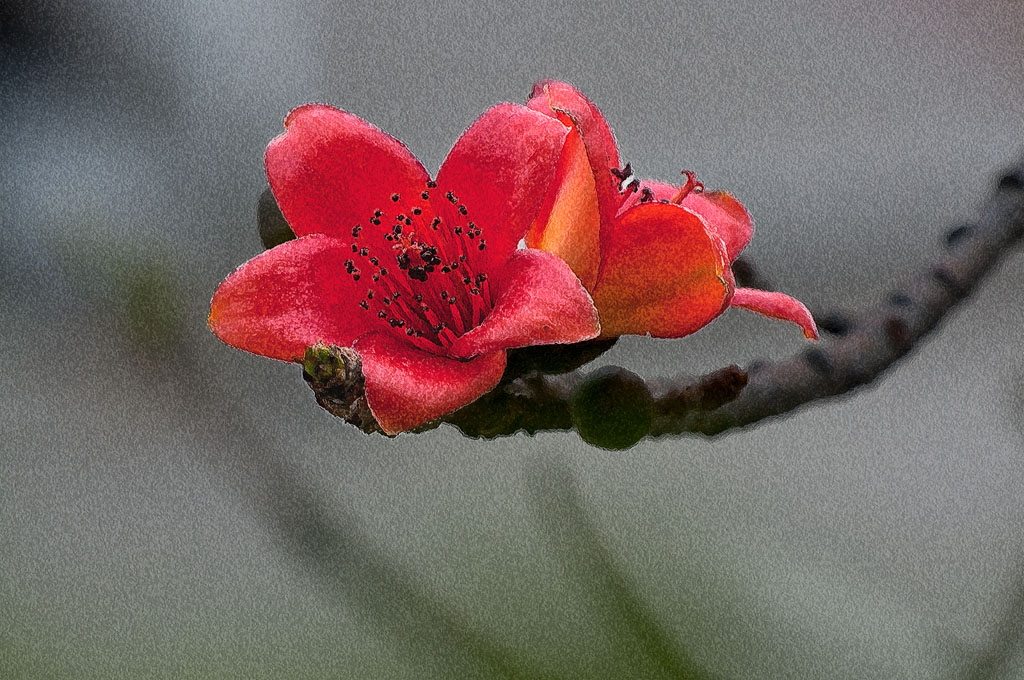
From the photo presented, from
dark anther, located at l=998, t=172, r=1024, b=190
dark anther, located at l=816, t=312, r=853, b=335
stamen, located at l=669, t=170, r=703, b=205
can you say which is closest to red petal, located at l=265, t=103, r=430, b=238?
stamen, located at l=669, t=170, r=703, b=205

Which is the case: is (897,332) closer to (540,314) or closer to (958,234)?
(958,234)

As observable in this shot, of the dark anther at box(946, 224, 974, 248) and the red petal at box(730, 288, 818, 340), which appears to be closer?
the red petal at box(730, 288, 818, 340)

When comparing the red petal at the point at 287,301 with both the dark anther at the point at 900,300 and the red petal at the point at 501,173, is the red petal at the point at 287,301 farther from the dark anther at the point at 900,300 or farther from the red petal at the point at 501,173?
the dark anther at the point at 900,300

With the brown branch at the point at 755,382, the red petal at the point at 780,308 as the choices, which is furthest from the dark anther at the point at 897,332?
the red petal at the point at 780,308

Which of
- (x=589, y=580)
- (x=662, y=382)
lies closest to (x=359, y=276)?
(x=662, y=382)

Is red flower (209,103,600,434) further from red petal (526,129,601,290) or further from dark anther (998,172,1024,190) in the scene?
dark anther (998,172,1024,190)

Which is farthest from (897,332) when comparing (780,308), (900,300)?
(780,308)

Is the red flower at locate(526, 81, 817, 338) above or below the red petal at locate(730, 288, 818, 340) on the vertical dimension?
above
